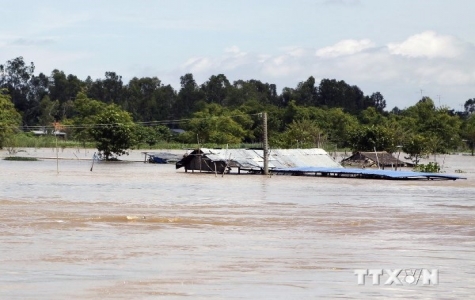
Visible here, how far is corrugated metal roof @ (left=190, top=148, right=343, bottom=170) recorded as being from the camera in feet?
121

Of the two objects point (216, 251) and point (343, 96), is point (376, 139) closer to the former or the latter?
point (216, 251)

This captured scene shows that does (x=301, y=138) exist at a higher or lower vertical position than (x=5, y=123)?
lower

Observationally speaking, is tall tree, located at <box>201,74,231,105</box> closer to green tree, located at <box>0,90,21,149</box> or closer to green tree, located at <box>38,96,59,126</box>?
green tree, located at <box>38,96,59,126</box>

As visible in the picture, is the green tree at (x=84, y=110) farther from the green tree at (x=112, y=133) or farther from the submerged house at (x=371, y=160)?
the submerged house at (x=371, y=160)

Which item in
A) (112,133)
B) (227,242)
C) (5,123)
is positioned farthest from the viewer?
(5,123)

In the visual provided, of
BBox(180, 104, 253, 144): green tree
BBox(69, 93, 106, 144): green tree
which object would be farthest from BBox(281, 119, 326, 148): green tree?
BBox(69, 93, 106, 144): green tree

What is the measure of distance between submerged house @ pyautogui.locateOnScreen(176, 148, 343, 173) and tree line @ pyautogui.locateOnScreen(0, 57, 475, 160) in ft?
26.5

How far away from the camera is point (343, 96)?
318 ft

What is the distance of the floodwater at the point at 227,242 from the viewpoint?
9656mm

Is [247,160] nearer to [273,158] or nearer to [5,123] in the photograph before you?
[273,158]

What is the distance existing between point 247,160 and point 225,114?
111ft

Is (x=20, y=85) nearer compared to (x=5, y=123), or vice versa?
(x=5, y=123)

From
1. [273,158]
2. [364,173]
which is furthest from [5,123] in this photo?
[364,173]

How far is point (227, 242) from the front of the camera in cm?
1362
